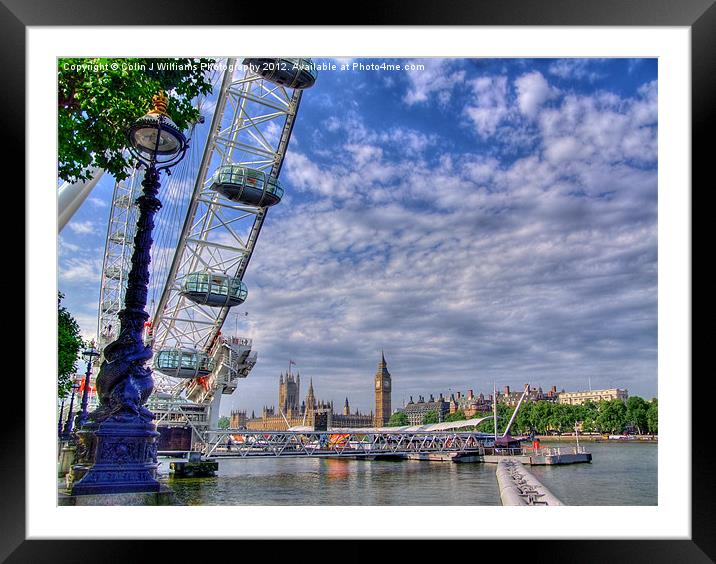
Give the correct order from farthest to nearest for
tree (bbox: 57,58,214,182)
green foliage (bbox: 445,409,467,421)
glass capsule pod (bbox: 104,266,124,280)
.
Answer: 1. green foliage (bbox: 445,409,467,421)
2. glass capsule pod (bbox: 104,266,124,280)
3. tree (bbox: 57,58,214,182)

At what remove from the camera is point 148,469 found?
636cm

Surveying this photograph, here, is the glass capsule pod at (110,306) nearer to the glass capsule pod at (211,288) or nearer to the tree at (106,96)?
the glass capsule pod at (211,288)

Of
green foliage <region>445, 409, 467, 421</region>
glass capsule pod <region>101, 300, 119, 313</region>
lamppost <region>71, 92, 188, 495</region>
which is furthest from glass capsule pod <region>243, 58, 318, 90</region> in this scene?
green foliage <region>445, 409, 467, 421</region>

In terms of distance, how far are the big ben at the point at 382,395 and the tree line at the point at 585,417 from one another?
42.4ft

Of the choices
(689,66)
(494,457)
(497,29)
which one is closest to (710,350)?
(689,66)

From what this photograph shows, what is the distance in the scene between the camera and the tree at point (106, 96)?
6.11 m

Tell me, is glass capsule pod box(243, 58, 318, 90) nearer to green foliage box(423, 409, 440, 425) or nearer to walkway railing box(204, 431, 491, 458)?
walkway railing box(204, 431, 491, 458)

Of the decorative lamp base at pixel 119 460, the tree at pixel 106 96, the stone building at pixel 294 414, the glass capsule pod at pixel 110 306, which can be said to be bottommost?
the stone building at pixel 294 414

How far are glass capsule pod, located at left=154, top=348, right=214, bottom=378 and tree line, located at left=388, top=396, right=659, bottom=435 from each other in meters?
13.4

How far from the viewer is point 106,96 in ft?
20.4

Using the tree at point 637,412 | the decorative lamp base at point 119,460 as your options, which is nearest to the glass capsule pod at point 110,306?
the decorative lamp base at point 119,460

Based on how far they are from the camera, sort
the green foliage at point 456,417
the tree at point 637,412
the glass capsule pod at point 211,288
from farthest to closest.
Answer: the green foliage at point 456,417 → the tree at point 637,412 → the glass capsule pod at point 211,288

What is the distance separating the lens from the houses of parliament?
50.6 m

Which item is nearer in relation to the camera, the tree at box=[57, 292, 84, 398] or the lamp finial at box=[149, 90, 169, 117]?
the lamp finial at box=[149, 90, 169, 117]
